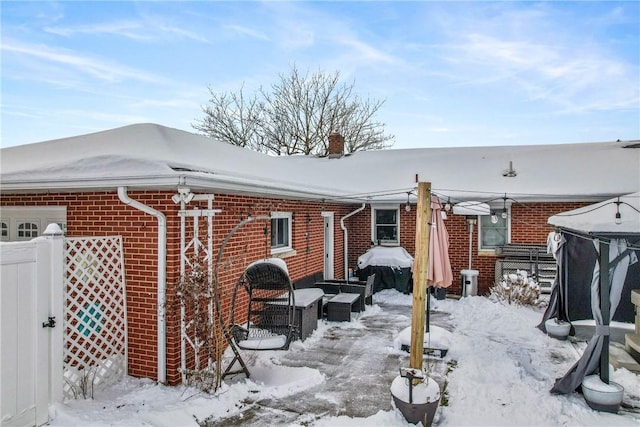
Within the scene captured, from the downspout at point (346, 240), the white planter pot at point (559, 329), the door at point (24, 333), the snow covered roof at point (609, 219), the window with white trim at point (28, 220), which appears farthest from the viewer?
the downspout at point (346, 240)

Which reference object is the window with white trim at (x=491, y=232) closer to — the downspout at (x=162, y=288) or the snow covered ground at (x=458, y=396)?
the snow covered ground at (x=458, y=396)

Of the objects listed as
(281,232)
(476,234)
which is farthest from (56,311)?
(476,234)

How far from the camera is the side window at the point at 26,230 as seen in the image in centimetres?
685

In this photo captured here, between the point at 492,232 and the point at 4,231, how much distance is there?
1180cm

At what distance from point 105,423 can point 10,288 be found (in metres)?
1.67

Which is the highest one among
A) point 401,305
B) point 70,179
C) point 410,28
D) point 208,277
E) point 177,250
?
point 410,28

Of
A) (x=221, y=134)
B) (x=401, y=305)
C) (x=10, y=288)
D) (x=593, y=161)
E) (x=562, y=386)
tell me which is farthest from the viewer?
(x=221, y=134)

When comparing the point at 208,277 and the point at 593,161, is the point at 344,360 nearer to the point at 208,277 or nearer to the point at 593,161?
the point at 208,277

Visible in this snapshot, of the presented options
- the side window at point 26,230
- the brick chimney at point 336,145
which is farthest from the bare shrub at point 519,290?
the side window at point 26,230

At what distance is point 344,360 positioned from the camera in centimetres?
671

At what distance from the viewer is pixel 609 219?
17.1 ft

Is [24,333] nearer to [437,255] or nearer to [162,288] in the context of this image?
[162,288]

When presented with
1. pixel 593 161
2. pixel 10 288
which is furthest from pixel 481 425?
pixel 593 161

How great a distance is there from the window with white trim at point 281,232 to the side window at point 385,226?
4.47m
